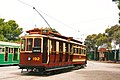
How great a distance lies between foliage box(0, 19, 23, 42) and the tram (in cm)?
3253

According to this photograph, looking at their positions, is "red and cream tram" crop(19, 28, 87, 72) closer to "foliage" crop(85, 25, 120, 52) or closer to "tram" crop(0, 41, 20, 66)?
"tram" crop(0, 41, 20, 66)

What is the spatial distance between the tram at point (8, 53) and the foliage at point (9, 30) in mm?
32531

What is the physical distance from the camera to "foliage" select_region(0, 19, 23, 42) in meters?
68.1

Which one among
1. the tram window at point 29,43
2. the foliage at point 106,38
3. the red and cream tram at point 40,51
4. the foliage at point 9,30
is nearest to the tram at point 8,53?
the red and cream tram at point 40,51

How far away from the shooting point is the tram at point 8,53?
29422 mm

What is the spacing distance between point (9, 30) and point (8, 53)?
4034cm

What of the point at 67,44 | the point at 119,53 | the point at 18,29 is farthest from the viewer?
the point at 18,29

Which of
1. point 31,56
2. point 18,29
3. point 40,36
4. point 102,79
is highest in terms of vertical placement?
point 18,29

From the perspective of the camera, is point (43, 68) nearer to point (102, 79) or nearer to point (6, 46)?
point (102, 79)

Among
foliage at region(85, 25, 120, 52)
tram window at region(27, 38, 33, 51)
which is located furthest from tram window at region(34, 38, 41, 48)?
foliage at region(85, 25, 120, 52)

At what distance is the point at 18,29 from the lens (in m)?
74.2

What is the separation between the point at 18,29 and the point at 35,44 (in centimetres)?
5560

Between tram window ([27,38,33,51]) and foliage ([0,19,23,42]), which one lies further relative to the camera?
foliage ([0,19,23,42])

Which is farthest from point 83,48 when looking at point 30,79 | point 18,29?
point 18,29
